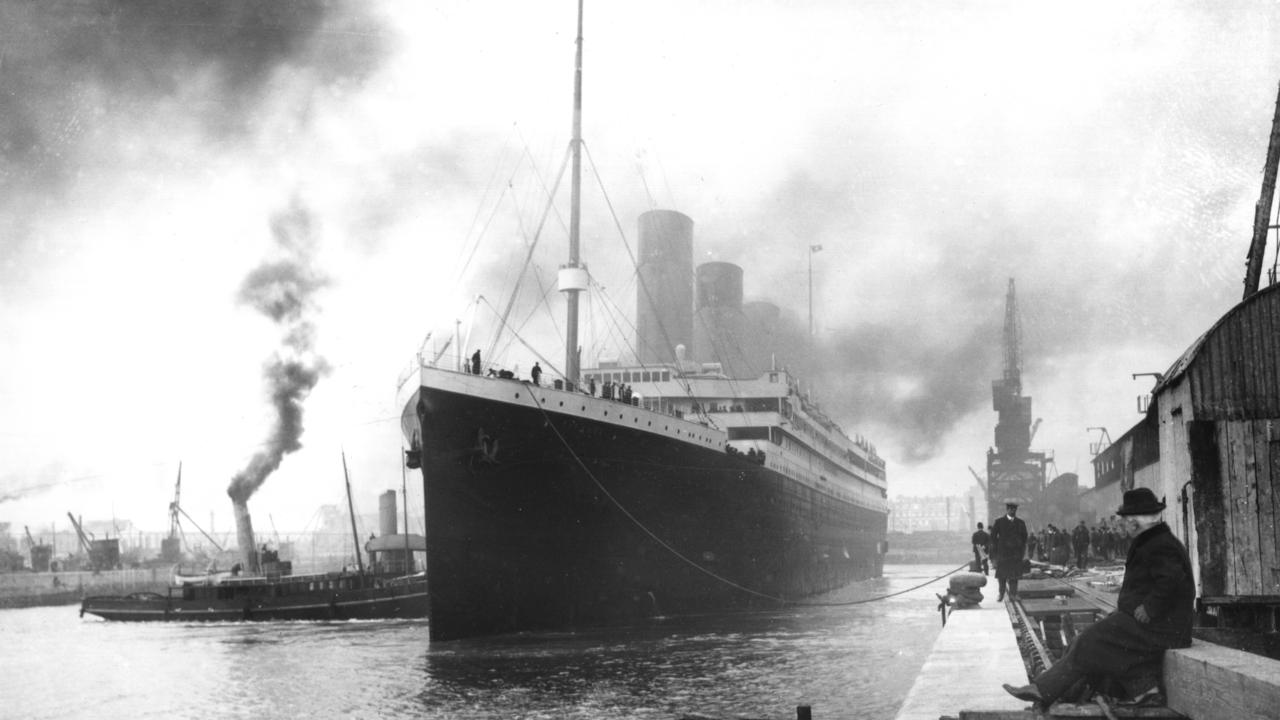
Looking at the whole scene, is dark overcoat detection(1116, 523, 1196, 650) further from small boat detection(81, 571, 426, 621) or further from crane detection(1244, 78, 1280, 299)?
small boat detection(81, 571, 426, 621)

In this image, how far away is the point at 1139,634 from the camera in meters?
5.50

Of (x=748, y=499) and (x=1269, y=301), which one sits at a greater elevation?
(x=1269, y=301)

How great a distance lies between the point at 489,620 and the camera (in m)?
22.1

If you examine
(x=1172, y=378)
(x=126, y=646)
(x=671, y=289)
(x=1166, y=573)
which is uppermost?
(x=671, y=289)

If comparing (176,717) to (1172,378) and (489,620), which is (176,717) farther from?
(1172,378)

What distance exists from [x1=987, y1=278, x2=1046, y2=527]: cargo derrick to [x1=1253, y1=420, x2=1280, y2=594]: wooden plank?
69.8 m

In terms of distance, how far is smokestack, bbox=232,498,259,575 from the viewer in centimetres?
4275

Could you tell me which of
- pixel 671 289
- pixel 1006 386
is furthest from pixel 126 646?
pixel 1006 386

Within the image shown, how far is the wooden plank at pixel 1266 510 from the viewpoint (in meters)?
11.5

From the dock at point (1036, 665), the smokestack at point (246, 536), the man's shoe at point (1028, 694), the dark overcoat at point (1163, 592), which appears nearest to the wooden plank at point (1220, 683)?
the dock at point (1036, 665)

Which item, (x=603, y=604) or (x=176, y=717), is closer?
(x=176, y=717)

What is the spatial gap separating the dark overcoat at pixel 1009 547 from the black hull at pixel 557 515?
10.7 meters

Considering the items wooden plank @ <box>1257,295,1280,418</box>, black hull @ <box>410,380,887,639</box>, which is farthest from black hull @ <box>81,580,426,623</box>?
wooden plank @ <box>1257,295,1280,418</box>

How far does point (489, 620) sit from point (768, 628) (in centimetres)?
734
